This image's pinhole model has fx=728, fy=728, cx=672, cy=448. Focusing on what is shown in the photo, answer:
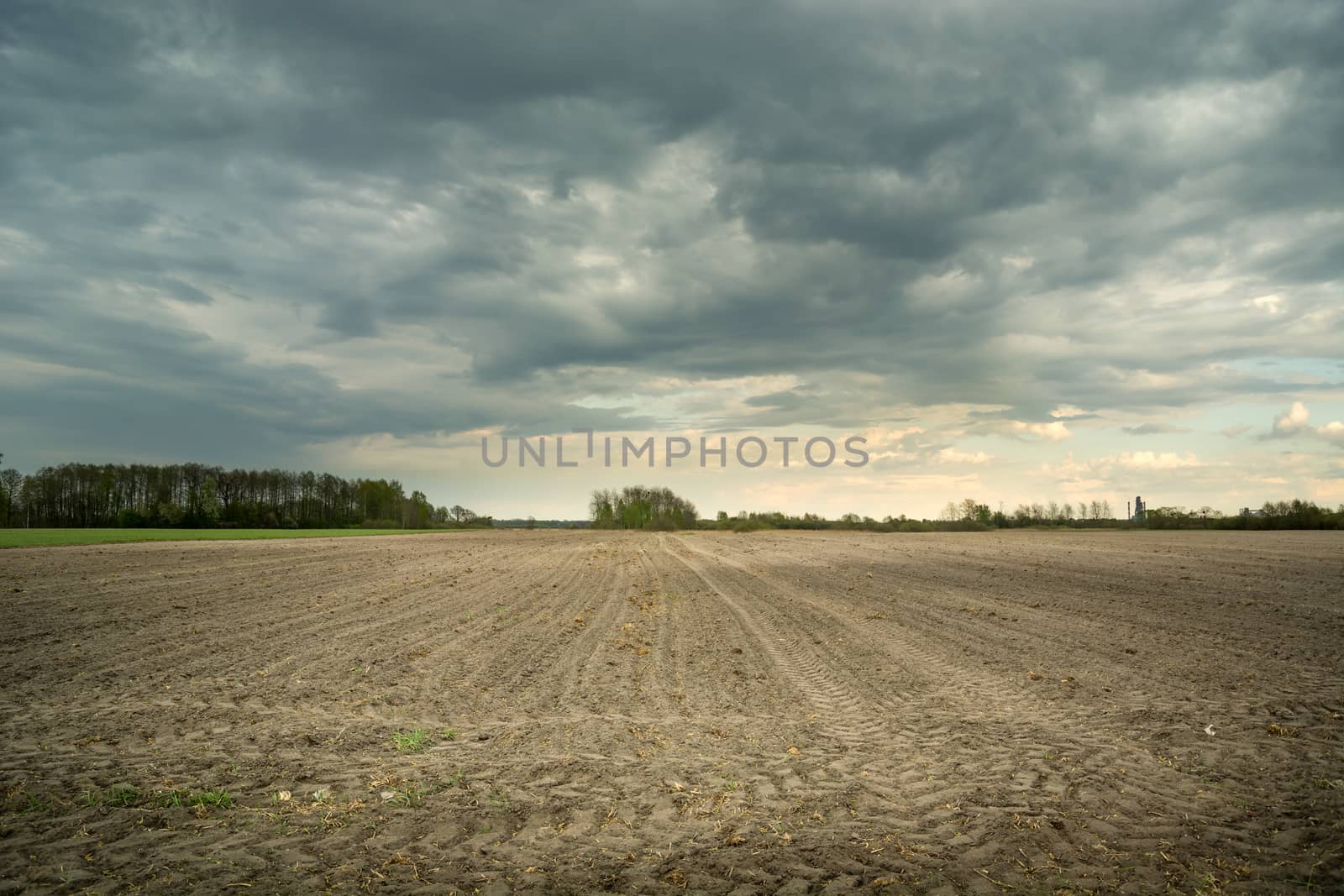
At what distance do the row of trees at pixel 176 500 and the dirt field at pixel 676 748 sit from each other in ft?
364

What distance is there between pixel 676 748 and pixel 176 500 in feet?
473

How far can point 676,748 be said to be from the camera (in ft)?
26.2

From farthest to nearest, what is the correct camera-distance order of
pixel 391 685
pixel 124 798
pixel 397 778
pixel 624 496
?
pixel 624 496, pixel 391 685, pixel 397 778, pixel 124 798

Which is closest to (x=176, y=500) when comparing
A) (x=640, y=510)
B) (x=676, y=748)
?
(x=640, y=510)

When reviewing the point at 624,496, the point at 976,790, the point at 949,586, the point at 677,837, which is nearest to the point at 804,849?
the point at 677,837

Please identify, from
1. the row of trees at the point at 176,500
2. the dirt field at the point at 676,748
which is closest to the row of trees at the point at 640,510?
the row of trees at the point at 176,500

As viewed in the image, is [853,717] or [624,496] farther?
[624,496]

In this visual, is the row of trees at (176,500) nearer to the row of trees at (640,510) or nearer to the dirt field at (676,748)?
the row of trees at (640,510)

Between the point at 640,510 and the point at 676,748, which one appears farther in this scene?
the point at 640,510

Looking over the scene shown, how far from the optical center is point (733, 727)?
8.74 meters

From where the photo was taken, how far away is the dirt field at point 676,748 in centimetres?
Result: 538

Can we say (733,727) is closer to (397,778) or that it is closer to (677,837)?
(677,837)

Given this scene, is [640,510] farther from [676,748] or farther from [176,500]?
[676,748]

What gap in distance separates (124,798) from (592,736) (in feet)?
14.6
